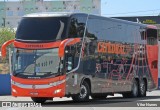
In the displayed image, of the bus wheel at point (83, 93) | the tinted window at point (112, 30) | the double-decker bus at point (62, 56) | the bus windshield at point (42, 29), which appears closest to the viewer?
the double-decker bus at point (62, 56)

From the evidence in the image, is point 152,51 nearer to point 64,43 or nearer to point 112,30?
point 112,30

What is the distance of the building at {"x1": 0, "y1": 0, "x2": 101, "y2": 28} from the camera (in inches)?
5349

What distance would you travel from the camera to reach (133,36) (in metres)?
28.9

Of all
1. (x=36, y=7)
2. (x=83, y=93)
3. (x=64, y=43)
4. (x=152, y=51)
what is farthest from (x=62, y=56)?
(x=36, y=7)

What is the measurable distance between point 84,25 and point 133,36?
240 inches

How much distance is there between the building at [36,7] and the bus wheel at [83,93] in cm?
11250

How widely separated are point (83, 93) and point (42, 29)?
3.45m

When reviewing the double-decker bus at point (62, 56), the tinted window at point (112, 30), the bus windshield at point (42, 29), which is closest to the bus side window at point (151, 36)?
the tinted window at point (112, 30)

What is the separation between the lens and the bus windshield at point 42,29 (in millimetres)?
22083

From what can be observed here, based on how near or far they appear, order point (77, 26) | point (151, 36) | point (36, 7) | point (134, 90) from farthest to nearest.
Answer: point (36, 7) < point (151, 36) < point (134, 90) < point (77, 26)

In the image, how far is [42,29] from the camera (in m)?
22.3

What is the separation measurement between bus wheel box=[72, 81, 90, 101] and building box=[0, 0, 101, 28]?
112504 mm

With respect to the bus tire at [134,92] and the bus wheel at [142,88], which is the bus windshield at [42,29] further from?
the bus wheel at [142,88]

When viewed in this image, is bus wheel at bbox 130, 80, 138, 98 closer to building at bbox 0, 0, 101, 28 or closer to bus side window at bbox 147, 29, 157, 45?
bus side window at bbox 147, 29, 157, 45
